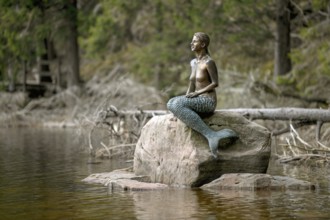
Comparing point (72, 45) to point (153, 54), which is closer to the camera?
point (72, 45)

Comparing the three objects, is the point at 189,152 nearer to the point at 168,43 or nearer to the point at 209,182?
the point at 209,182

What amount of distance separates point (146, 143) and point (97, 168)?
2.80m

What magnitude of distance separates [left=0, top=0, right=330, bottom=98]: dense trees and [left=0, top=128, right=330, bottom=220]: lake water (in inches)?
361

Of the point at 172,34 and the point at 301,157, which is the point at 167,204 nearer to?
the point at 301,157

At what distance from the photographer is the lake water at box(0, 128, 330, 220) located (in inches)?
380

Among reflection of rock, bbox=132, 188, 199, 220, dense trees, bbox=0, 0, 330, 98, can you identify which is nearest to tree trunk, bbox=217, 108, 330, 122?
dense trees, bbox=0, 0, 330, 98

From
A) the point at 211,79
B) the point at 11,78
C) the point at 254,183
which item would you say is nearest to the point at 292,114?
the point at 211,79

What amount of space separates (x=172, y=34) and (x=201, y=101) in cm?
2757

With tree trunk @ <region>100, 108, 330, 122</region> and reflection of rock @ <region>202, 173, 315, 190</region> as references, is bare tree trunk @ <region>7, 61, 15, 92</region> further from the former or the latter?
reflection of rock @ <region>202, 173, 315, 190</region>

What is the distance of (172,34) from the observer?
39812mm

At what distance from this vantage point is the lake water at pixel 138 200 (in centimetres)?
964

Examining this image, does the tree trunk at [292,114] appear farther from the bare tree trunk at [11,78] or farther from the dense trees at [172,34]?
the bare tree trunk at [11,78]

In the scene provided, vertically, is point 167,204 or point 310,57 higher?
point 310,57

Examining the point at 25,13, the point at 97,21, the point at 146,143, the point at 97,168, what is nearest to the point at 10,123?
the point at 25,13
